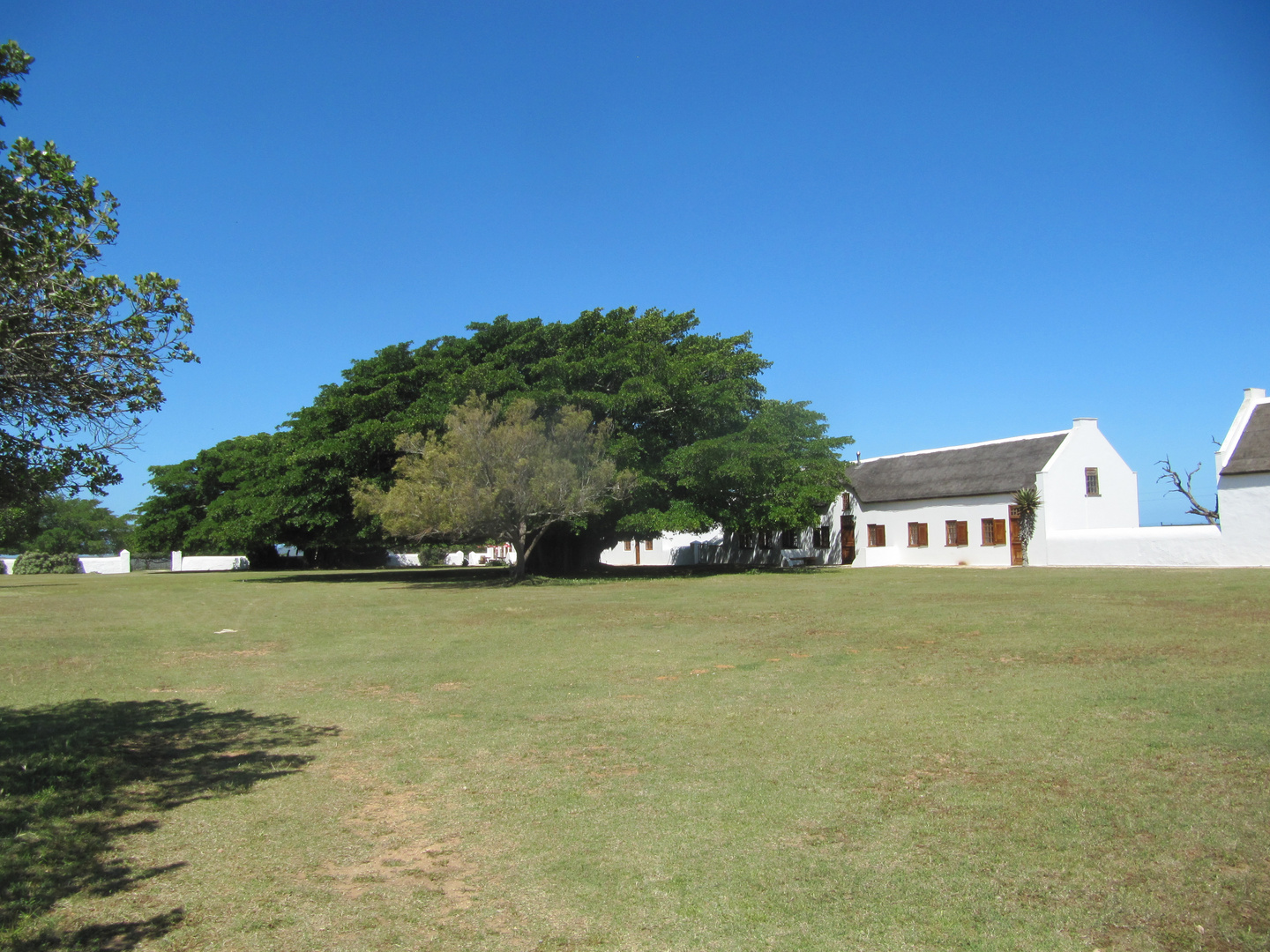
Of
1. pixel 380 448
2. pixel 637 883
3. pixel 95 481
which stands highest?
pixel 380 448

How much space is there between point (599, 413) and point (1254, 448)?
22.8 meters

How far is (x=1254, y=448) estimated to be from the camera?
99.5 ft

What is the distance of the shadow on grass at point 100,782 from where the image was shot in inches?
168

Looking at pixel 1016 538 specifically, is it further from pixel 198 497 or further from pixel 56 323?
pixel 198 497

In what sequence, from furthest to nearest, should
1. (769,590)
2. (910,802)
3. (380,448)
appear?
(380,448), (769,590), (910,802)

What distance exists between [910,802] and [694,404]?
90.5 feet

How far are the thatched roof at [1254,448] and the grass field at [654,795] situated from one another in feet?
69.1

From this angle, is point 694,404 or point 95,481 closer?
point 95,481

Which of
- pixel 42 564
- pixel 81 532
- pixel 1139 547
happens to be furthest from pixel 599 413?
pixel 81 532

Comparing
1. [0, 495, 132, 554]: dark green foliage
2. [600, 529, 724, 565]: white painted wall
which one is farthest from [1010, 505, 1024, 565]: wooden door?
[0, 495, 132, 554]: dark green foliage

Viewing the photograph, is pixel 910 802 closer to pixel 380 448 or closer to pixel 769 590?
pixel 769 590

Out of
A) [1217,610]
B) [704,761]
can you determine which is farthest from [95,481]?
[1217,610]

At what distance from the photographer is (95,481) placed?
284 inches

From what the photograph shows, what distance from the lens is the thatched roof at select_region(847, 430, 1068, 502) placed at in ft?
120
